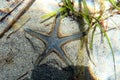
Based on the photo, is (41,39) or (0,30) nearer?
(41,39)

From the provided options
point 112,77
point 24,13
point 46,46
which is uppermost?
point 24,13

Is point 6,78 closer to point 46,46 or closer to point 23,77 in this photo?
point 23,77

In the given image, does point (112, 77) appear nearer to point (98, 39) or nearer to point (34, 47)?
point (98, 39)

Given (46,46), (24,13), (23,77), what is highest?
(24,13)

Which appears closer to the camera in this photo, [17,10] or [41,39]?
[41,39]

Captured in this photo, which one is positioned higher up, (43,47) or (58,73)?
(43,47)

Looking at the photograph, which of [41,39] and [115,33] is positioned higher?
[41,39]

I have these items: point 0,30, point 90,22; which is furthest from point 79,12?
point 0,30

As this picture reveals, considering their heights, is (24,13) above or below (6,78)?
above

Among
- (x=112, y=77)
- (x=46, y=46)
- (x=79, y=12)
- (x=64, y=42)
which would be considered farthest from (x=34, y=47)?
(x=112, y=77)
